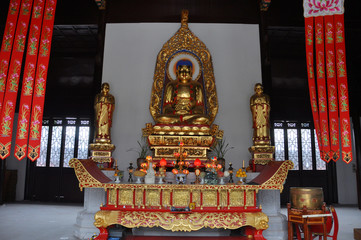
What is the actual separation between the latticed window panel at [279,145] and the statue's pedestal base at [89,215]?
18.5ft

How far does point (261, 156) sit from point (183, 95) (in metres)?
1.84

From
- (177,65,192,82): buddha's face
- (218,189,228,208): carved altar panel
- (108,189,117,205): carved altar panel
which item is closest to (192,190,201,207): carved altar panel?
(218,189,228,208): carved altar panel

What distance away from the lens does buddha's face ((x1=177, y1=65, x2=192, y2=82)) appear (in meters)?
5.90

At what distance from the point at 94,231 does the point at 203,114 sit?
2675 millimetres

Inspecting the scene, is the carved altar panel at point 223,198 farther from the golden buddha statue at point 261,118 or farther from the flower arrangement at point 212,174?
the golden buddha statue at point 261,118

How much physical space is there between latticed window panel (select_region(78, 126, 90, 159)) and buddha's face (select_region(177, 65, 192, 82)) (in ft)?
12.9

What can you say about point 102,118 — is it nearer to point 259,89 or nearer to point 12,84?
point 12,84

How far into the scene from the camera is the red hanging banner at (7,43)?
4496 millimetres

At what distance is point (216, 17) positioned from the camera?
20.8ft

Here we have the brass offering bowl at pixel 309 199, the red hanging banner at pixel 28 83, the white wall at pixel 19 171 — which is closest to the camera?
the brass offering bowl at pixel 309 199

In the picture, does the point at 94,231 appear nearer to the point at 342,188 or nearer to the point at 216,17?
the point at 216,17

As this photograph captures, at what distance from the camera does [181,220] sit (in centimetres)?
353

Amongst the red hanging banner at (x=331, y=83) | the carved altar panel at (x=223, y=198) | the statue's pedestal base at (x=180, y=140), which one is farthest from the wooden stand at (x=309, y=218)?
the statue's pedestal base at (x=180, y=140)

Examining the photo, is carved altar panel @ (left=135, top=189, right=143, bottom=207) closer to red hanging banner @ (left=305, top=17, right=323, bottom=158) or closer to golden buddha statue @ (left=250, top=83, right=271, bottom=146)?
golden buddha statue @ (left=250, top=83, right=271, bottom=146)
